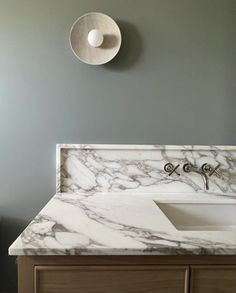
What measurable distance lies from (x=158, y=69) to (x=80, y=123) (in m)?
0.54

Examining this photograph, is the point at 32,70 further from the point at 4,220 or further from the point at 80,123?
the point at 4,220

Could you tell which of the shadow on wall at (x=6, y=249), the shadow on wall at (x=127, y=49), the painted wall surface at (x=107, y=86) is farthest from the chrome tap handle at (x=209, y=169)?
the shadow on wall at (x=6, y=249)

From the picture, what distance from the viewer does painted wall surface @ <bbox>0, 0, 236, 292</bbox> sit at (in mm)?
1577

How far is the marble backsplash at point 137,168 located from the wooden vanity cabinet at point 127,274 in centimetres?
74

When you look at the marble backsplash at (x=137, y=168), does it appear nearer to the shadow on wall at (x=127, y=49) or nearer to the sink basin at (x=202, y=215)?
the sink basin at (x=202, y=215)

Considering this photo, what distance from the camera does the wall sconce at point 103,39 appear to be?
1544 millimetres

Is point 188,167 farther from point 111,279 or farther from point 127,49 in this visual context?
point 111,279

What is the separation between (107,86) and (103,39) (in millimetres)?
250

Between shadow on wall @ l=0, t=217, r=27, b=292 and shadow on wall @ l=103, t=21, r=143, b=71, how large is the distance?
105 cm

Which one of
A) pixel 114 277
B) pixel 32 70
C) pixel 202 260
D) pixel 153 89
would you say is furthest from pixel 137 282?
pixel 32 70

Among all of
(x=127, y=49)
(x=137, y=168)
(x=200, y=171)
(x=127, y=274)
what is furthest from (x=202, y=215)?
(x=127, y=49)

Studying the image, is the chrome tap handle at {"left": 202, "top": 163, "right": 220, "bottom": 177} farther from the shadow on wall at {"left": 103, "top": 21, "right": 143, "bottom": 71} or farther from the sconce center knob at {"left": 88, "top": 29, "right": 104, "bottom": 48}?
the sconce center knob at {"left": 88, "top": 29, "right": 104, "bottom": 48}

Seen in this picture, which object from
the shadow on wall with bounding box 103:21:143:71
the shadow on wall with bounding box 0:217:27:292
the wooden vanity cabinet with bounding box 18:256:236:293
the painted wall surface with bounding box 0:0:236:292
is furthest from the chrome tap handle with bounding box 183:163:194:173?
the shadow on wall with bounding box 0:217:27:292

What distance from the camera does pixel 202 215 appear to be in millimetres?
1559
